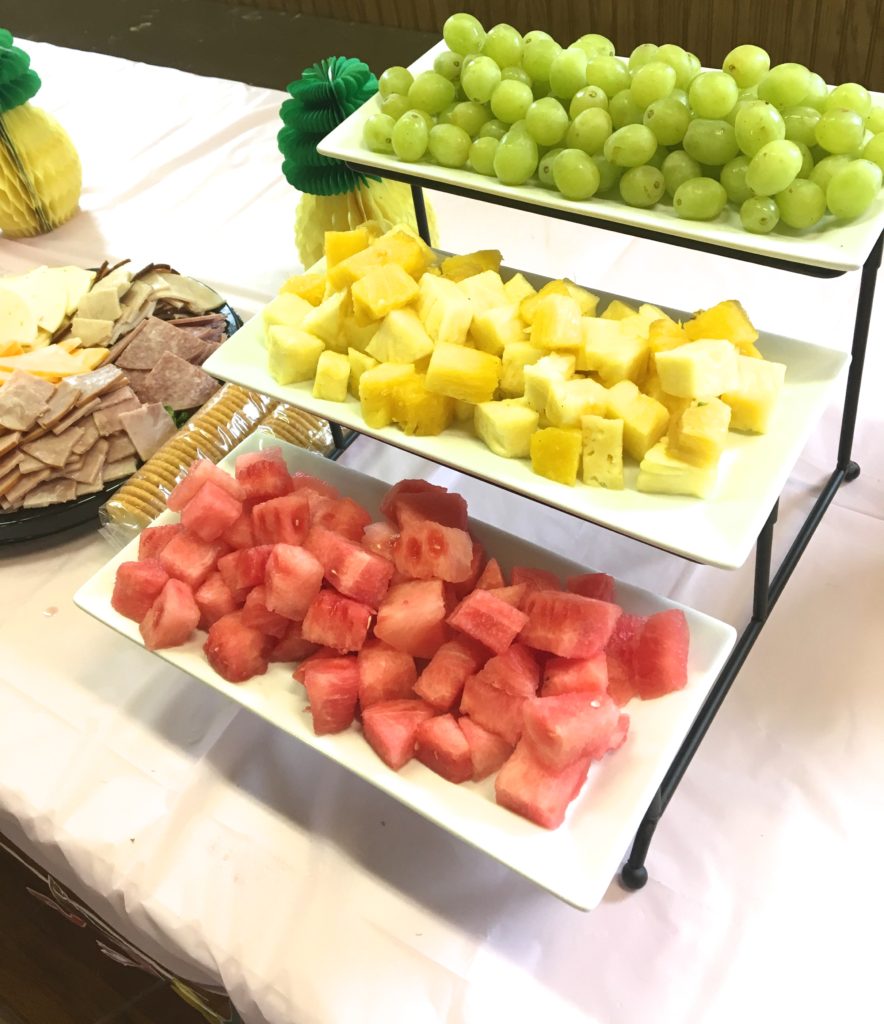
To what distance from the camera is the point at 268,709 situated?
83cm

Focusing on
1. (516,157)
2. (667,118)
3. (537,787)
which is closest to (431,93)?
(516,157)

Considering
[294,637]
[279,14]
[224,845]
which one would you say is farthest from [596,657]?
[279,14]

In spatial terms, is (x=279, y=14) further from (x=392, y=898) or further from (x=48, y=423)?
(x=392, y=898)

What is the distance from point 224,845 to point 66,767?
0.67 ft

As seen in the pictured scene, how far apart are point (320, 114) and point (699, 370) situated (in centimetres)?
67

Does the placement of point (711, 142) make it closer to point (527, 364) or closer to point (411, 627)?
point (527, 364)

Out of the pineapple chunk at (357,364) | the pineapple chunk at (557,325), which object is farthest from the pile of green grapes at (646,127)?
the pineapple chunk at (357,364)

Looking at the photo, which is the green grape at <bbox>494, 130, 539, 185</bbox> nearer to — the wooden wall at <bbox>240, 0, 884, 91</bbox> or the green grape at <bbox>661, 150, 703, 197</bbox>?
the green grape at <bbox>661, 150, 703, 197</bbox>

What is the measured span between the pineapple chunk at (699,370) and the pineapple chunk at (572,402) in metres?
0.05

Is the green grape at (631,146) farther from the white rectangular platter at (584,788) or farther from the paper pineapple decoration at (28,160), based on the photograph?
the paper pineapple decoration at (28,160)

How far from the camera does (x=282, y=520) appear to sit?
0.89 m

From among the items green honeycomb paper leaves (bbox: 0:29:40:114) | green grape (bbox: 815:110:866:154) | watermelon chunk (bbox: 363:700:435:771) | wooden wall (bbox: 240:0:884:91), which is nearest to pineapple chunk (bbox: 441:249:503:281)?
green grape (bbox: 815:110:866:154)

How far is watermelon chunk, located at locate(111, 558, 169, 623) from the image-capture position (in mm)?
891

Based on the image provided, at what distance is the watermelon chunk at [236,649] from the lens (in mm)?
841
